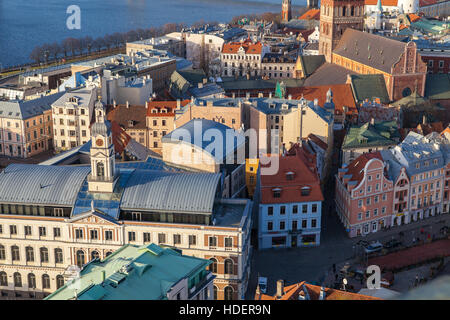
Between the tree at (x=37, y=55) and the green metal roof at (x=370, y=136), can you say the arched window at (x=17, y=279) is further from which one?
the tree at (x=37, y=55)

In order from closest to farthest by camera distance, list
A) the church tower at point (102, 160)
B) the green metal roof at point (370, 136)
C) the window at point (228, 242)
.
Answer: the window at point (228, 242), the church tower at point (102, 160), the green metal roof at point (370, 136)

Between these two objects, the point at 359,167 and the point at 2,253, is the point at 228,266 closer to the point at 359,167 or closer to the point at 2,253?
the point at 2,253

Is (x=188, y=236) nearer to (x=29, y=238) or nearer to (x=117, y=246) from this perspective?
(x=117, y=246)

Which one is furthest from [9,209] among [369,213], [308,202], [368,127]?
[368,127]

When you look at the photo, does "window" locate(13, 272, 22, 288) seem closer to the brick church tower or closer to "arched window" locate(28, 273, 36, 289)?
"arched window" locate(28, 273, 36, 289)

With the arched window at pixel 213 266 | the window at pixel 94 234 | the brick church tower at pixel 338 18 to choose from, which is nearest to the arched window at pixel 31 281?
the window at pixel 94 234

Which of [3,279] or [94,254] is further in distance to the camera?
[3,279]

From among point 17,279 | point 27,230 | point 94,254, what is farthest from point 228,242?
point 17,279
